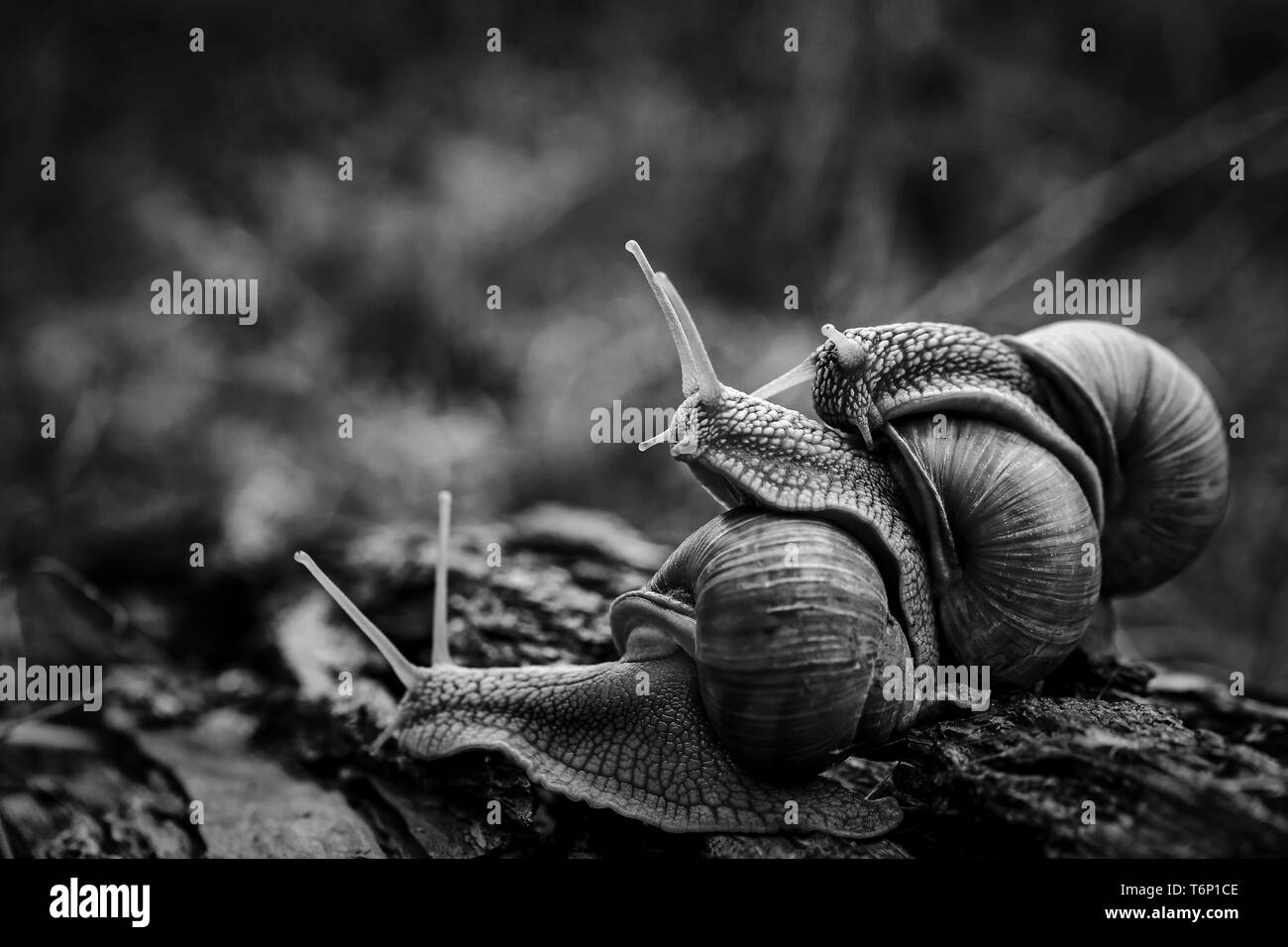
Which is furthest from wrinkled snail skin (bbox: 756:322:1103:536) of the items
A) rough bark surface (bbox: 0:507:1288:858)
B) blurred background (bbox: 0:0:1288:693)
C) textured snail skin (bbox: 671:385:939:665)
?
blurred background (bbox: 0:0:1288:693)

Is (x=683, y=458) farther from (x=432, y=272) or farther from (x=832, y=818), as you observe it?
(x=432, y=272)

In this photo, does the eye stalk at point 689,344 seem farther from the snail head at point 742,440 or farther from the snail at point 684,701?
the snail at point 684,701

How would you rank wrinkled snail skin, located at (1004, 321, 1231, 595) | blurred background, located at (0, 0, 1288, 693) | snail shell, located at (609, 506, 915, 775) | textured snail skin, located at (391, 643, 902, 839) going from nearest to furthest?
snail shell, located at (609, 506, 915, 775), textured snail skin, located at (391, 643, 902, 839), wrinkled snail skin, located at (1004, 321, 1231, 595), blurred background, located at (0, 0, 1288, 693)

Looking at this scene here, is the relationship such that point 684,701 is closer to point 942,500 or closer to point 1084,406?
point 942,500

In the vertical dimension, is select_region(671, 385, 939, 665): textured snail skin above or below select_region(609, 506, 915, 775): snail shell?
above

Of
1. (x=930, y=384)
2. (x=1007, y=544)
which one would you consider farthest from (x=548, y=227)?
(x=1007, y=544)

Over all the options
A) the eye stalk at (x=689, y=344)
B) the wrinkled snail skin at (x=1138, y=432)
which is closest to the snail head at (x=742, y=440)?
the eye stalk at (x=689, y=344)

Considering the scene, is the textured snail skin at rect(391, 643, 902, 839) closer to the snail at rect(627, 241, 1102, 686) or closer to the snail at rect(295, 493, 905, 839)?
the snail at rect(295, 493, 905, 839)
